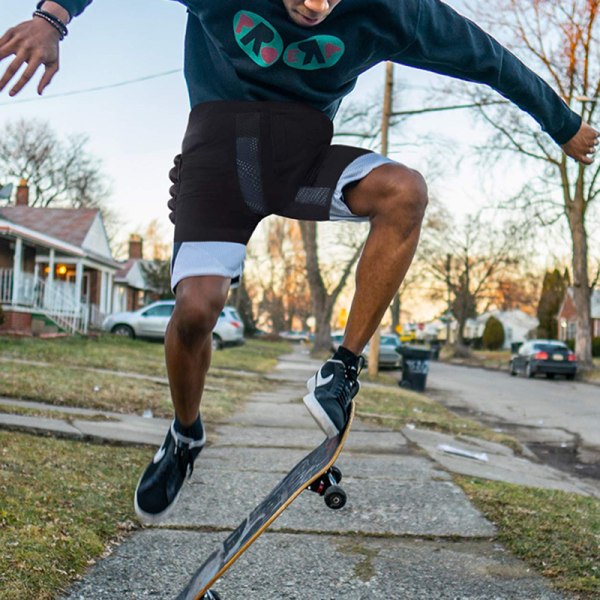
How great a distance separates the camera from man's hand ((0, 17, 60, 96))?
217 cm

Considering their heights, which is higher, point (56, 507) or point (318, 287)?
point (318, 287)

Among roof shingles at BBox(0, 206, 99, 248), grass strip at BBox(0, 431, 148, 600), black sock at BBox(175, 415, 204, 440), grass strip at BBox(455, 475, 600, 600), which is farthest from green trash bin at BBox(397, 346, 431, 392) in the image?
roof shingles at BBox(0, 206, 99, 248)

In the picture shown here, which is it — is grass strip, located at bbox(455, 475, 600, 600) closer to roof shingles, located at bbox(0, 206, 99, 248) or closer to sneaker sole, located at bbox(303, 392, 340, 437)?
sneaker sole, located at bbox(303, 392, 340, 437)

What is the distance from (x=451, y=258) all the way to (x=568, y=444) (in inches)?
1871

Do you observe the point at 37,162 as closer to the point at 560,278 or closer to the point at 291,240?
the point at 291,240

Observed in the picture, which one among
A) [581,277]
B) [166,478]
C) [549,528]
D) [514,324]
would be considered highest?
[581,277]

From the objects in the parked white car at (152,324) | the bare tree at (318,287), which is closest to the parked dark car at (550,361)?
the bare tree at (318,287)

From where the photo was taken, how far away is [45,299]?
27109mm

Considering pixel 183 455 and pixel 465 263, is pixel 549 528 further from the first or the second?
pixel 465 263

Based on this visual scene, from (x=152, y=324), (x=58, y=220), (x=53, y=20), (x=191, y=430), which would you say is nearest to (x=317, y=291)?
(x=152, y=324)

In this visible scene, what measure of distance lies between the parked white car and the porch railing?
130cm

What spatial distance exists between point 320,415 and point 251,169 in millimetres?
878

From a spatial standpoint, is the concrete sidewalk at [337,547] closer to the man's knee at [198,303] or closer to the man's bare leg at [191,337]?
the man's bare leg at [191,337]

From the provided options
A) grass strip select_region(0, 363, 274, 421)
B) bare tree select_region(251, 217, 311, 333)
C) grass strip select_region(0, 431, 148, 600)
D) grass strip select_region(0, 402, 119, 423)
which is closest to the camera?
grass strip select_region(0, 431, 148, 600)
